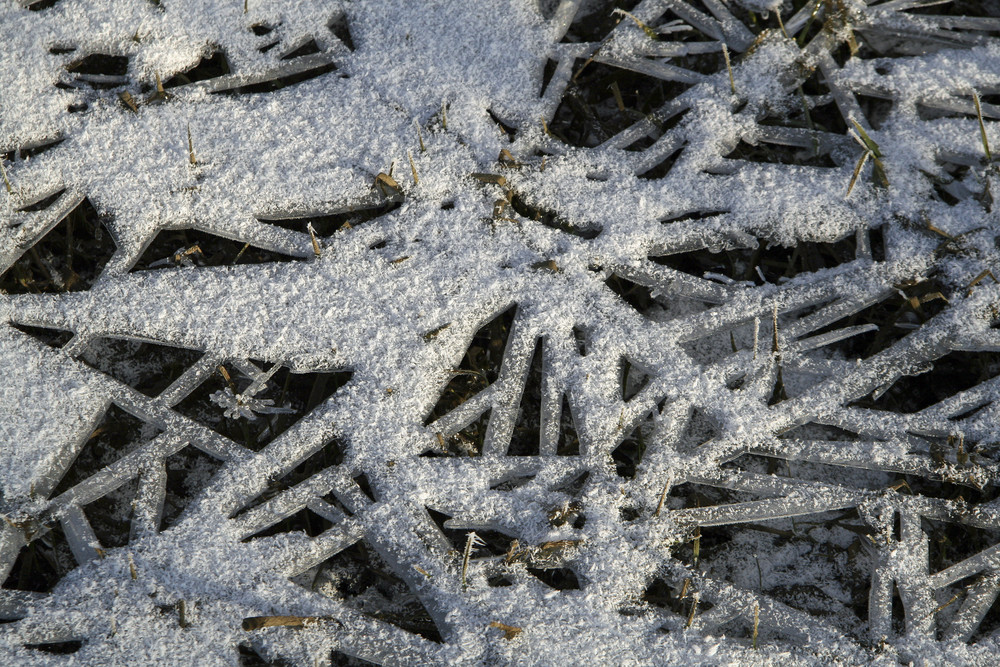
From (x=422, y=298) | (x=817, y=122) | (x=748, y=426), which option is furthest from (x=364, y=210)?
(x=817, y=122)

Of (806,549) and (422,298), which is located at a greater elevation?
(422,298)

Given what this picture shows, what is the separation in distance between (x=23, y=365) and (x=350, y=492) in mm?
787

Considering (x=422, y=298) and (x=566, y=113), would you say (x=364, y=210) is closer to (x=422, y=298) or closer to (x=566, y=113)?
(x=422, y=298)

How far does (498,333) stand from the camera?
6.03ft

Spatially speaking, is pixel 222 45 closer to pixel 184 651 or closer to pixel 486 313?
pixel 486 313

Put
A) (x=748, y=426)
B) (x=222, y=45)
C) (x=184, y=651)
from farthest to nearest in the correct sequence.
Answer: (x=222, y=45) → (x=748, y=426) → (x=184, y=651)

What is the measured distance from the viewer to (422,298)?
1783mm

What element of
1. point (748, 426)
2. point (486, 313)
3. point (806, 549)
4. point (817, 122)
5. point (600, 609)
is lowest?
point (806, 549)

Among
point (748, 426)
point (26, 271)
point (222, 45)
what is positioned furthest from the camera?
point (222, 45)

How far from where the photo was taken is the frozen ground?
5.27 ft

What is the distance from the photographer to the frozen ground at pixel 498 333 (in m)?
1.61

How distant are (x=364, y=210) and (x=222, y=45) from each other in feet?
1.90

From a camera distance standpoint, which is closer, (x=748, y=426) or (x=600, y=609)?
(x=600, y=609)

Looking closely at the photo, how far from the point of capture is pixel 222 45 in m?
2.01
